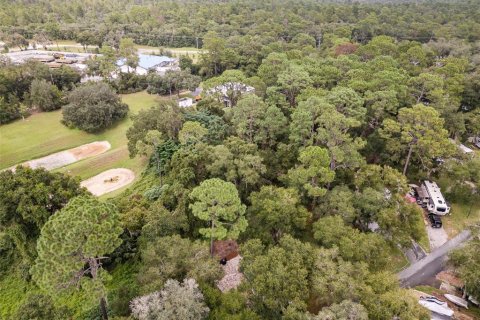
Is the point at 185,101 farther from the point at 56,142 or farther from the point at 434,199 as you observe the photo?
the point at 434,199

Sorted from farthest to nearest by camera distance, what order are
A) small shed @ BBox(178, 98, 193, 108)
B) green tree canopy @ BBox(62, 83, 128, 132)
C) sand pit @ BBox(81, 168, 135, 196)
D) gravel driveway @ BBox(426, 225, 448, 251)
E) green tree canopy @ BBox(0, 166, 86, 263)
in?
1. small shed @ BBox(178, 98, 193, 108)
2. green tree canopy @ BBox(62, 83, 128, 132)
3. sand pit @ BBox(81, 168, 135, 196)
4. gravel driveway @ BBox(426, 225, 448, 251)
5. green tree canopy @ BBox(0, 166, 86, 263)

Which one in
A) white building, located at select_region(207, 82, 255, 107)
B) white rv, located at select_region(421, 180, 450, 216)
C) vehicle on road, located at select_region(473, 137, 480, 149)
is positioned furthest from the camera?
vehicle on road, located at select_region(473, 137, 480, 149)

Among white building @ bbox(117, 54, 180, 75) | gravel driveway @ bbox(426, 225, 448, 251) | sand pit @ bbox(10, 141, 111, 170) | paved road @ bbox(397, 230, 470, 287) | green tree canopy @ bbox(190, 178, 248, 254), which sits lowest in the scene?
sand pit @ bbox(10, 141, 111, 170)

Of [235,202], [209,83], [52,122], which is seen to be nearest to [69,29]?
[52,122]

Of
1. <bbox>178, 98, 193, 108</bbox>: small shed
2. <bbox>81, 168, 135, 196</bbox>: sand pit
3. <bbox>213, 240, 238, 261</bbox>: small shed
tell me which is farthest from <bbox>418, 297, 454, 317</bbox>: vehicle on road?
<bbox>178, 98, 193, 108</bbox>: small shed

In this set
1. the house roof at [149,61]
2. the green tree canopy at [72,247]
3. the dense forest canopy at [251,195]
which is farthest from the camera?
→ the house roof at [149,61]

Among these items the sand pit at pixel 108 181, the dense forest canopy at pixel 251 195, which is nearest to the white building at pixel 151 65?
the dense forest canopy at pixel 251 195

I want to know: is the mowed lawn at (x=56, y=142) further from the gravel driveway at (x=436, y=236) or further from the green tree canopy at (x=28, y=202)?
the gravel driveway at (x=436, y=236)

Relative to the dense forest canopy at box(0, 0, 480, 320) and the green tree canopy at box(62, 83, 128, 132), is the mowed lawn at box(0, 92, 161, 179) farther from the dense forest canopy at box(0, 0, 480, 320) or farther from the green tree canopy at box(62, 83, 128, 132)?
the green tree canopy at box(62, 83, 128, 132)
